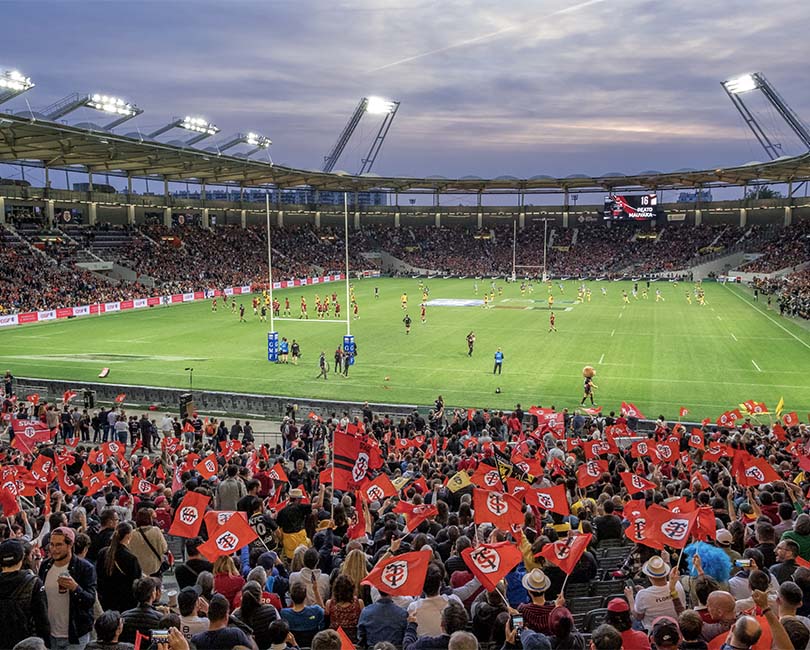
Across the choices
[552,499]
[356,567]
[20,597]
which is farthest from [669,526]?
[20,597]

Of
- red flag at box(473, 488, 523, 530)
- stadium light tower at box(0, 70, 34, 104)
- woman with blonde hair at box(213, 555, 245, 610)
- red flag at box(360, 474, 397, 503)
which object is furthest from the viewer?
stadium light tower at box(0, 70, 34, 104)

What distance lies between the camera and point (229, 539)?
25.7ft

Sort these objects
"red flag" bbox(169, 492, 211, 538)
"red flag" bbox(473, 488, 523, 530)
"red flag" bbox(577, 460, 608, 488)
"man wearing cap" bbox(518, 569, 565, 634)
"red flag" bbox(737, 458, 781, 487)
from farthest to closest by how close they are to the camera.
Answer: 1. "red flag" bbox(577, 460, 608, 488)
2. "red flag" bbox(737, 458, 781, 487)
3. "red flag" bbox(169, 492, 211, 538)
4. "red flag" bbox(473, 488, 523, 530)
5. "man wearing cap" bbox(518, 569, 565, 634)

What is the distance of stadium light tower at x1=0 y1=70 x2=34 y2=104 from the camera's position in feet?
158

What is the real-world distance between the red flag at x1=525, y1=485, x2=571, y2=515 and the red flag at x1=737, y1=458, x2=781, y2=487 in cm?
420

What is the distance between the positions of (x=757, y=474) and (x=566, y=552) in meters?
6.87

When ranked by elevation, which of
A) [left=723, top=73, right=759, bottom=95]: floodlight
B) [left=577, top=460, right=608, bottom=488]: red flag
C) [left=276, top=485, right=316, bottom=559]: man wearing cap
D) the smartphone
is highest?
[left=723, top=73, right=759, bottom=95]: floodlight

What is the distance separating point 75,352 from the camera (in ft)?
125

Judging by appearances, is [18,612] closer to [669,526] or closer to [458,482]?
[669,526]

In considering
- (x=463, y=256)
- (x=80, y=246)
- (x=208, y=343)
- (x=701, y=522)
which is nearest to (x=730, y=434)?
(x=701, y=522)

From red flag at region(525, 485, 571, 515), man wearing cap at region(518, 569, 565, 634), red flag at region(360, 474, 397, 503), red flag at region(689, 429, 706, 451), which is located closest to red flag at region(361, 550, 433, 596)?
man wearing cap at region(518, 569, 565, 634)

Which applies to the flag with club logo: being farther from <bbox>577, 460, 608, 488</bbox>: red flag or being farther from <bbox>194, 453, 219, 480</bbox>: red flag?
<bbox>194, 453, 219, 480</bbox>: red flag

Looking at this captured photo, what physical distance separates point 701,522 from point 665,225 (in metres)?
103

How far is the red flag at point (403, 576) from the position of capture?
21.1ft
